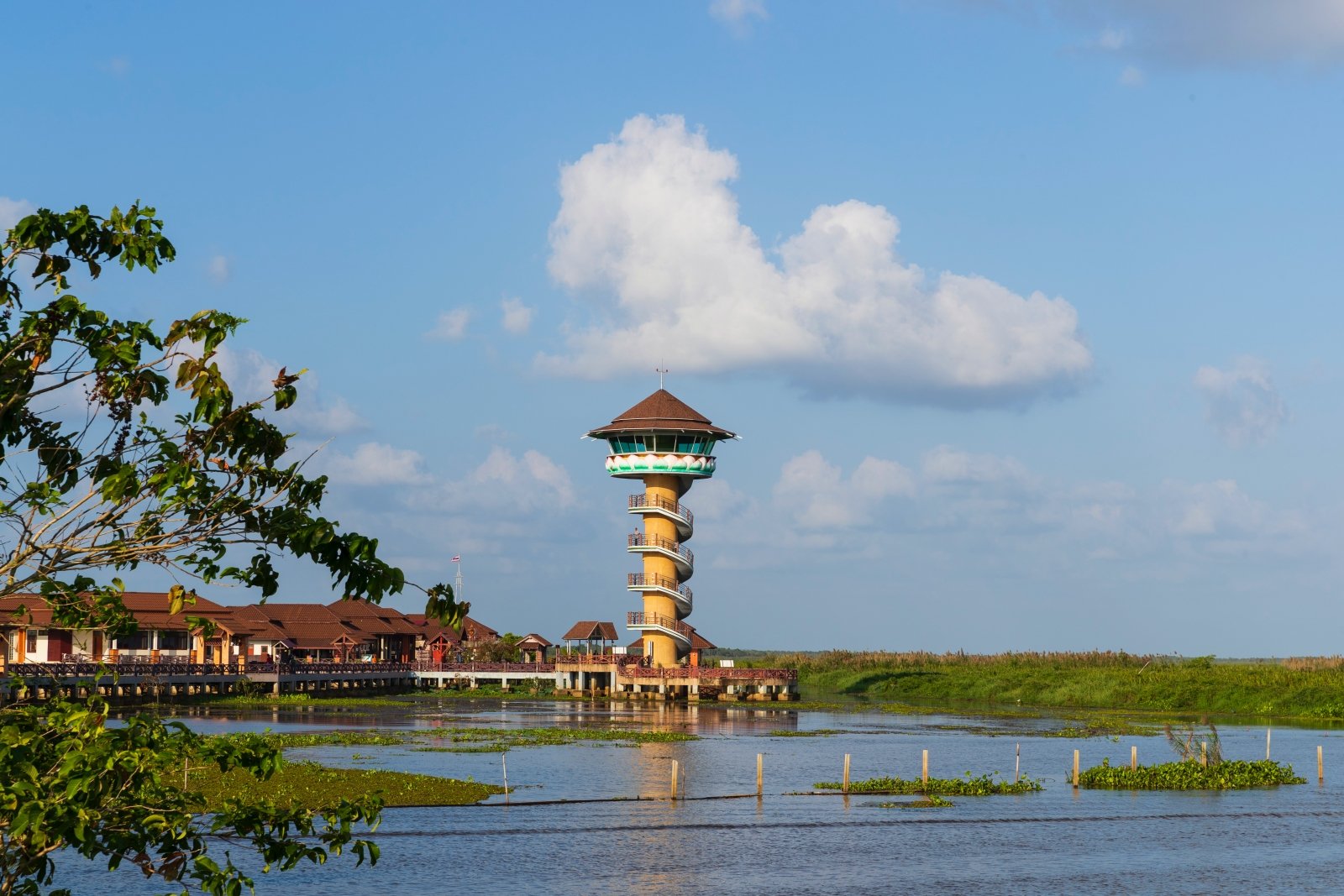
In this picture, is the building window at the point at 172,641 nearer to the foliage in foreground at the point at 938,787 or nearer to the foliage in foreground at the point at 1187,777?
the foliage in foreground at the point at 938,787

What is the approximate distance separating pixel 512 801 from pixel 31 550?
35.4m

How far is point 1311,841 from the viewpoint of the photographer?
4419 cm

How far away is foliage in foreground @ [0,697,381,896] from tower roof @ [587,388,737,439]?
285 feet

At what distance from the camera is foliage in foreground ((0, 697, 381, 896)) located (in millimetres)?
11812

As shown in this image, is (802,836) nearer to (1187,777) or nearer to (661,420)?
(1187,777)

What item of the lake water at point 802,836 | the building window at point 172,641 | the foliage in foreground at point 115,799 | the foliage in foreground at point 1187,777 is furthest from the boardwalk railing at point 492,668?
the foliage in foreground at point 115,799

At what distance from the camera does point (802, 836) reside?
4234 cm

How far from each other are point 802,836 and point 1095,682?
267 feet

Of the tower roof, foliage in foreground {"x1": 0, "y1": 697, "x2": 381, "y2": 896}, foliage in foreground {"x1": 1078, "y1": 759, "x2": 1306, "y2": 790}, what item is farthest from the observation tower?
foliage in foreground {"x1": 0, "y1": 697, "x2": 381, "y2": 896}

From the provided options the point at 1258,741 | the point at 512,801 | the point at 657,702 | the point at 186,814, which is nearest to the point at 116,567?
the point at 186,814

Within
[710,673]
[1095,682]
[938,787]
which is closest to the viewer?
[938,787]

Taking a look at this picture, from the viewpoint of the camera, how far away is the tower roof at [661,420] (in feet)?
331

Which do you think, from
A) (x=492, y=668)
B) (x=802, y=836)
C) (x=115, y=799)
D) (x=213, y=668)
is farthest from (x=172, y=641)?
(x=115, y=799)

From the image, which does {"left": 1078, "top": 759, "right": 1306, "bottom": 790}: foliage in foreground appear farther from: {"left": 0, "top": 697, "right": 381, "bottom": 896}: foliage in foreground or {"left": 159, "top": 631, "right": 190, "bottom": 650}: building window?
{"left": 159, "top": 631, "right": 190, "bottom": 650}: building window
